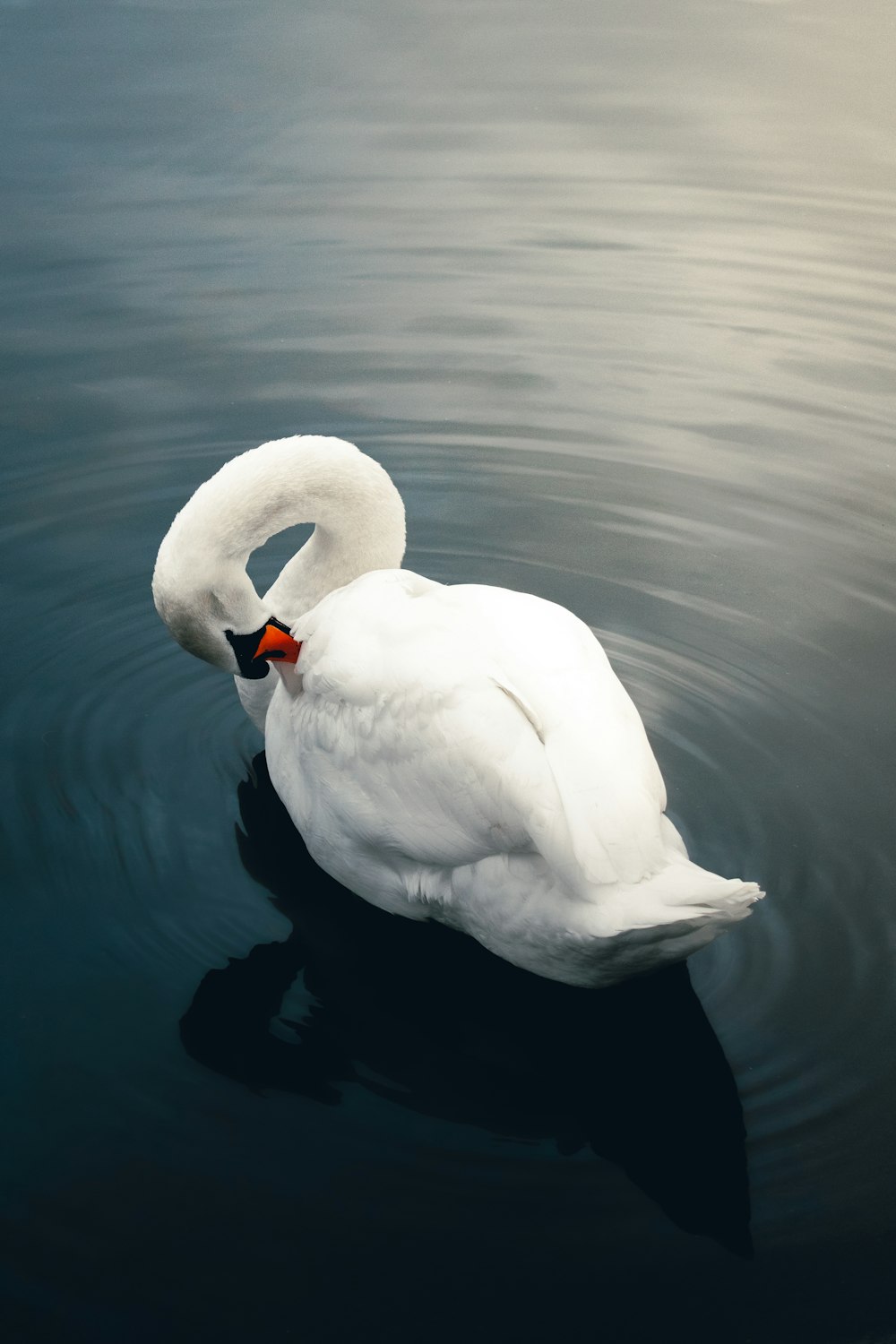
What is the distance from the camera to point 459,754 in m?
4.20

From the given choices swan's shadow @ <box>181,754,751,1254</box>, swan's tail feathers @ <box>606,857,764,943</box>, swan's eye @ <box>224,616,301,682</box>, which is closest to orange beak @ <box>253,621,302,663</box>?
swan's eye @ <box>224,616,301,682</box>

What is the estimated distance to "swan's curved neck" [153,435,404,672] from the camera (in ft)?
16.3

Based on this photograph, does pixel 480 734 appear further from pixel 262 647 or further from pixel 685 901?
pixel 262 647

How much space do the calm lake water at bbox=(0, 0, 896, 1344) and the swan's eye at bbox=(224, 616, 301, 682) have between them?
0.65m

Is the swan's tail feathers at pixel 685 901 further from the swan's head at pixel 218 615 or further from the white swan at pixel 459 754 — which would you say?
the swan's head at pixel 218 615

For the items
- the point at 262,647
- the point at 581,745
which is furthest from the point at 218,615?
the point at 581,745

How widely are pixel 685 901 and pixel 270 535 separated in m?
2.45

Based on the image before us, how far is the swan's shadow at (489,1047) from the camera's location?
4.04 m

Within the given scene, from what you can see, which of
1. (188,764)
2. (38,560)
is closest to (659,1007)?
(188,764)

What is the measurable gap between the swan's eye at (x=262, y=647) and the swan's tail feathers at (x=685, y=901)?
67.0 inches

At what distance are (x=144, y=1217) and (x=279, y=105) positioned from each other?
438 inches

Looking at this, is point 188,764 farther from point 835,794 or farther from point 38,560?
point 835,794

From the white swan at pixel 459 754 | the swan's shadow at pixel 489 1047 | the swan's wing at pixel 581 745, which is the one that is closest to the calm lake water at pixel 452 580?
the swan's shadow at pixel 489 1047

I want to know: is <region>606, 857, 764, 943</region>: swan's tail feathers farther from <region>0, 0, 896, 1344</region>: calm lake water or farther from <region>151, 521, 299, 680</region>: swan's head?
<region>151, 521, 299, 680</region>: swan's head
